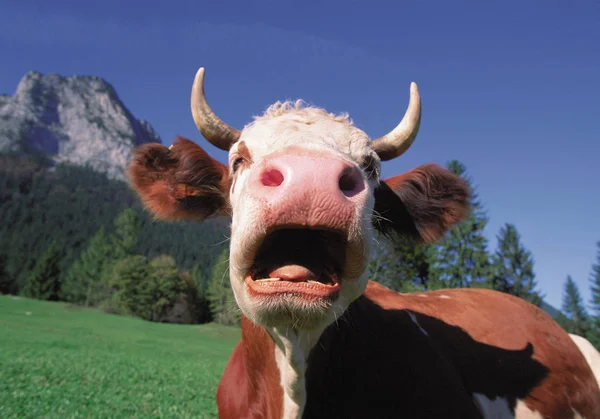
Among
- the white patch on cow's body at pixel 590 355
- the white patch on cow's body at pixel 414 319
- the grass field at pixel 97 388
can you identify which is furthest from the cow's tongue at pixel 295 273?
the grass field at pixel 97 388

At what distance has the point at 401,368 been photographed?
3.23 metres

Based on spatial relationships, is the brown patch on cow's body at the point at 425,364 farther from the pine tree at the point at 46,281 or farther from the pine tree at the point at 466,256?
the pine tree at the point at 46,281

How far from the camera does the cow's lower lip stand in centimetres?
221

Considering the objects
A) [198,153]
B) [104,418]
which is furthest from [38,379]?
[198,153]

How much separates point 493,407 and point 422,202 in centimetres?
200

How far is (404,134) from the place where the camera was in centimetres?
365

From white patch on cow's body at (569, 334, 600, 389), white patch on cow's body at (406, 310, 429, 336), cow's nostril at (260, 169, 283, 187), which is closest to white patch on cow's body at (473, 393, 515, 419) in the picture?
white patch on cow's body at (406, 310, 429, 336)

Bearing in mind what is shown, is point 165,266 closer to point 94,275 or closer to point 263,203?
point 94,275

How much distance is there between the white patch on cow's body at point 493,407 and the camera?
3920 mm

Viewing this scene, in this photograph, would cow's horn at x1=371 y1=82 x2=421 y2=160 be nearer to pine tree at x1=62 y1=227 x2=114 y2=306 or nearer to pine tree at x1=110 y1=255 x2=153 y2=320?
pine tree at x1=110 y1=255 x2=153 y2=320

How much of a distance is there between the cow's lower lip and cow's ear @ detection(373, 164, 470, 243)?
171cm

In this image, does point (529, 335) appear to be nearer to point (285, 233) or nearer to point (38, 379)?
point (285, 233)

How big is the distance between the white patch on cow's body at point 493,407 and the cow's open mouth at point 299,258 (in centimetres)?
245

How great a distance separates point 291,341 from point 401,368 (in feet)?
3.16
